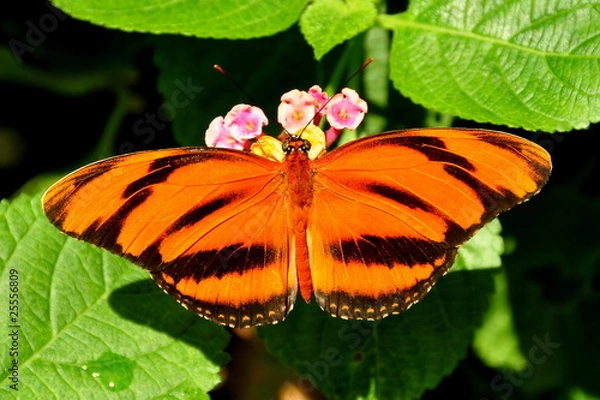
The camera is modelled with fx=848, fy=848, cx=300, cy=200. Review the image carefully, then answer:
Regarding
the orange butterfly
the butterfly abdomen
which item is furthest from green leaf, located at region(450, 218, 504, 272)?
the butterfly abdomen

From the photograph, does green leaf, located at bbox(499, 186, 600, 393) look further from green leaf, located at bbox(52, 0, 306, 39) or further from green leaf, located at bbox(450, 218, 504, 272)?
green leaf, located at bbox(52, 0, 306, 39)

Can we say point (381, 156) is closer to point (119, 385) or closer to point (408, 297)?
point (408, 297)

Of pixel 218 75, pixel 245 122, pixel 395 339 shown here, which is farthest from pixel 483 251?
pixel 218 75

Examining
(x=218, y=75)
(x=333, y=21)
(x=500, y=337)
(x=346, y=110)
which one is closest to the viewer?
(x=346, y=110)

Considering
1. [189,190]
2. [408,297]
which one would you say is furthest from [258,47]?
[408,297]

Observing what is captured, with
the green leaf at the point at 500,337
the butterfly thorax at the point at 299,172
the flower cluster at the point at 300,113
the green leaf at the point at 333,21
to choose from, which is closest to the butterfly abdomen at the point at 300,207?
the butterfly thorax at the point at 299,172

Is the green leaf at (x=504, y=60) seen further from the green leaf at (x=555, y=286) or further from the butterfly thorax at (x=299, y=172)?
the green leaf at (x=555, y=286)

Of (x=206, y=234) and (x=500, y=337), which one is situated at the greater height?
(x=206, y=234)

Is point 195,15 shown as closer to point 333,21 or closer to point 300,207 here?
point 333,21
